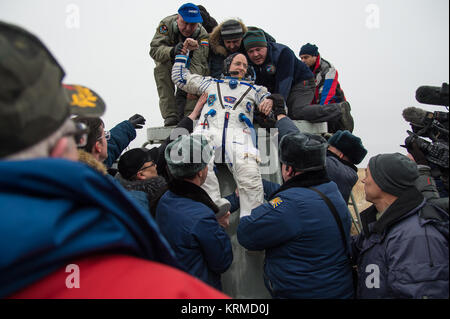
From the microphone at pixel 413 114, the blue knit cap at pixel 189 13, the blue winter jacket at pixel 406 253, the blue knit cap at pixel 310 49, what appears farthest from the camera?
the blue knit cap at pixel 310 49

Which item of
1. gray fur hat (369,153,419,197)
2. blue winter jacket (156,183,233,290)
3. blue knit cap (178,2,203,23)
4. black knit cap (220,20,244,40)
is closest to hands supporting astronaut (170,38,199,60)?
blue knit cap (178,2,203,23)

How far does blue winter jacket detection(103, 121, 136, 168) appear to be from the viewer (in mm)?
2998

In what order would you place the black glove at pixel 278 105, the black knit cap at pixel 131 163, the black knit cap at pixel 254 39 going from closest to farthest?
the black knit cap at pixel 131 163 → the black glove at pixel 278 105 → the black knit cap at pixel 254 39

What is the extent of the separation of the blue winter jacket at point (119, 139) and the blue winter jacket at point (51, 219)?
8.03 feet

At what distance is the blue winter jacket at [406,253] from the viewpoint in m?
1.38

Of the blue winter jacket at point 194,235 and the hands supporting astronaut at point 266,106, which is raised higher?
the hands supporting astronaut at point 266,106

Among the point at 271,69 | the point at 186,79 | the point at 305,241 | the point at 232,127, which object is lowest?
the point at 305,241

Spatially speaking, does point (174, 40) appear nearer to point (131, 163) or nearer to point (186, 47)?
point (186, 47)

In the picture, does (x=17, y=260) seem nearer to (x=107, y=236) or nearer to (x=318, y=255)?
(x=107, y=236)

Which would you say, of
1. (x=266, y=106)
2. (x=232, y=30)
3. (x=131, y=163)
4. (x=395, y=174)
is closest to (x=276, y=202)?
(x=395, y=174)

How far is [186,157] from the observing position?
1.87 metres

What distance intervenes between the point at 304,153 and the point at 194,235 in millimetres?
902

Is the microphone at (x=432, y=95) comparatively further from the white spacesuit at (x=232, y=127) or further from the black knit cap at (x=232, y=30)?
the black knit cap at (x=232, y=30)

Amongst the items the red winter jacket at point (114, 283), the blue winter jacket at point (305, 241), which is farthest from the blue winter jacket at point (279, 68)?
the red winter jacket at point (114, 283)
